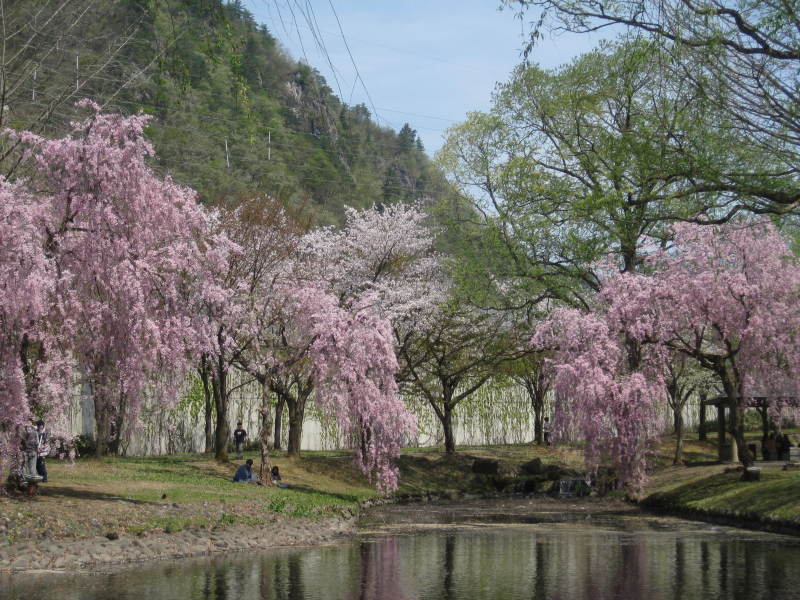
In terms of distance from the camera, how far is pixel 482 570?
692 inches

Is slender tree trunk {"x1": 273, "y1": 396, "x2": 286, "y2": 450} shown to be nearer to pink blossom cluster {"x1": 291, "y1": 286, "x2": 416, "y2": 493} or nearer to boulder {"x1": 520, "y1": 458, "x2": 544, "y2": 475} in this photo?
pink blossom cluster {"x1": 291, "y1": 286, "x2": 416, "y2": 493}

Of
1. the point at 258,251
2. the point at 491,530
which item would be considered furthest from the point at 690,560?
the point at 258,251

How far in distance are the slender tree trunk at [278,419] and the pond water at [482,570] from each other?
16.5m

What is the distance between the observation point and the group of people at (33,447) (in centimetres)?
2056

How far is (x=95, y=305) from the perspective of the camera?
2077 centimetres

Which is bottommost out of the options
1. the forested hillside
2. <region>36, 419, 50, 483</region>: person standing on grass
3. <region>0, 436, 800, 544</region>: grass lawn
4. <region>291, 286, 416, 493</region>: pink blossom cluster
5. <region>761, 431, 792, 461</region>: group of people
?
<region>0, 436, 800, 544</region>: grass lawn

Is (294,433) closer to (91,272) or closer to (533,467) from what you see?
(533,467)

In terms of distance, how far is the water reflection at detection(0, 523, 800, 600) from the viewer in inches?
576

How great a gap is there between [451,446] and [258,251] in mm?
17090

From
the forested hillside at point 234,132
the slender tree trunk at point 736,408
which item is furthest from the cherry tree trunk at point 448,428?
the slender tree trunk at point 736,408

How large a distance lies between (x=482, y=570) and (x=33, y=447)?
10917 millimetres

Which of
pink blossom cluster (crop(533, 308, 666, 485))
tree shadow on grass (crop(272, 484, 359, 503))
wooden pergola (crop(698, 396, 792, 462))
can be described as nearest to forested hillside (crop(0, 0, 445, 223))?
pink blossom cluster (crop(533, 308, 666, 485))

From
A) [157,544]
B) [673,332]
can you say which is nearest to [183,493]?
[157,544]

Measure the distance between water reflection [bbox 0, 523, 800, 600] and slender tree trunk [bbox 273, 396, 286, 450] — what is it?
1899 cm
